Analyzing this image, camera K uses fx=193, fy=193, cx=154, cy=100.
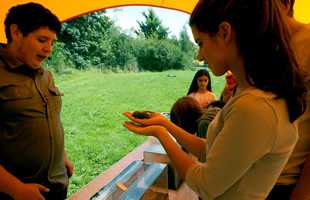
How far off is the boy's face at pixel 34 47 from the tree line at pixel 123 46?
422cm

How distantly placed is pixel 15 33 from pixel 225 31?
1.15m

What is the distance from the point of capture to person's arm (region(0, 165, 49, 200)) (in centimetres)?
89

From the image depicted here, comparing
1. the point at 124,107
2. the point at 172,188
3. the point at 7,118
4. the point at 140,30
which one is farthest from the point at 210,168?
the point at 140,30

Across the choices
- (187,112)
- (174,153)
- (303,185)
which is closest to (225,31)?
(174,153)

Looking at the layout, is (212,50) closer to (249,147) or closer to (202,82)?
(249,147)

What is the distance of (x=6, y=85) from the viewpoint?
101 centimetres

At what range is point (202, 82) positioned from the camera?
2875 mm

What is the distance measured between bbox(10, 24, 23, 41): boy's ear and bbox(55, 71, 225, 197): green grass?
9.97 ft

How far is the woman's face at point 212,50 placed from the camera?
1.90 feet

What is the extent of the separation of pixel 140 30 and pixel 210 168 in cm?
592

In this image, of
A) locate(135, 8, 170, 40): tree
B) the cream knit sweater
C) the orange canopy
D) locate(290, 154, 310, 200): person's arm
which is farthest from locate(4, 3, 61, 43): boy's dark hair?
locate(135, 8, 170, 40): tree

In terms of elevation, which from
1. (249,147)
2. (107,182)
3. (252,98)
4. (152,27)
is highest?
(152,27)

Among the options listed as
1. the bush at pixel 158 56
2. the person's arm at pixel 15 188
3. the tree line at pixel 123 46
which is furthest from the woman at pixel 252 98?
the bush at pixel 158 56

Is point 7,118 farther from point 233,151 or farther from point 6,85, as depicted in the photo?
point 233,151
